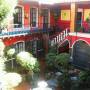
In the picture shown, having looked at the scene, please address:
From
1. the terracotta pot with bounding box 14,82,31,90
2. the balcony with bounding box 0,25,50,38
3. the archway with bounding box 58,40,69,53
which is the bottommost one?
the terracotta pot with bounding box 14,82,31,90

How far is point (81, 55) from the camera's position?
24.1 meters

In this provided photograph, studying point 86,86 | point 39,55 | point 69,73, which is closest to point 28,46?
point 39,55

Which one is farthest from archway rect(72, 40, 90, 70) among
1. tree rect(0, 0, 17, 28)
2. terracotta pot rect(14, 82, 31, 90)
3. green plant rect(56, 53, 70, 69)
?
tree rect(0, 0, 17, 28)

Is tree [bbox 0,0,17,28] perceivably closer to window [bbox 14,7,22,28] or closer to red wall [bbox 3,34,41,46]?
red wall [bbox 3,34,41,46]

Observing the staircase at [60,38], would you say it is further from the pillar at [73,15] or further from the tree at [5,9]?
the tree at [5,9]

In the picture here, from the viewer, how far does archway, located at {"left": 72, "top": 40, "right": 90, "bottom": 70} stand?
23.5 m

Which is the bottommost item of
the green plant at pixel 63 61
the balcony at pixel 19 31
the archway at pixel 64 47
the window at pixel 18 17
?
the green plant at pixel 63 61

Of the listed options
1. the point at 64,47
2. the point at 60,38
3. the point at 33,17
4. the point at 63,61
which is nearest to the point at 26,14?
the point at 33,17

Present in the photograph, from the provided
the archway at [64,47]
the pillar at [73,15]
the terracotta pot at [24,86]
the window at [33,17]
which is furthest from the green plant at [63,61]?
the window at [33,17]

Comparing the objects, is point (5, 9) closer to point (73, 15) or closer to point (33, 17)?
point (73, 15)

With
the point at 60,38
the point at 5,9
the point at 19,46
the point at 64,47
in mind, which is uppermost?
the point at 5,9

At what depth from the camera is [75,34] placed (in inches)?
952

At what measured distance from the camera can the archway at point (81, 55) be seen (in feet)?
77.2

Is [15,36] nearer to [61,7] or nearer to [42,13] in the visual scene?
[42,13]
